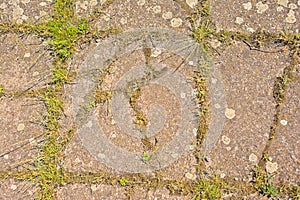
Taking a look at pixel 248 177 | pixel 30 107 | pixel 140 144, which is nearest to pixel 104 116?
pixel 140 144

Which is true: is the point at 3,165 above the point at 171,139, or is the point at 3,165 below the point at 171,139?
below

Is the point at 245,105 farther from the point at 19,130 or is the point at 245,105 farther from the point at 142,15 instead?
the point at 19,130

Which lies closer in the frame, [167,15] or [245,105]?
[245,105]

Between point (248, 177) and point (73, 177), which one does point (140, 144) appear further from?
point (248, 177)

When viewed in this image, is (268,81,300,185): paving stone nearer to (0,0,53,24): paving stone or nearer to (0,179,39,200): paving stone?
(0,179,39,200): paving stone

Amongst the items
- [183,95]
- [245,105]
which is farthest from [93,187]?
[245,105]

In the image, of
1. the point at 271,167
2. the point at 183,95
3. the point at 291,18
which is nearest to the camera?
the point at 271,167
